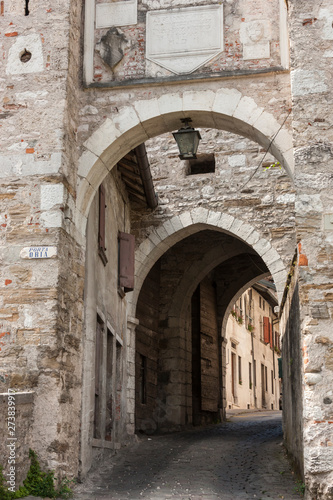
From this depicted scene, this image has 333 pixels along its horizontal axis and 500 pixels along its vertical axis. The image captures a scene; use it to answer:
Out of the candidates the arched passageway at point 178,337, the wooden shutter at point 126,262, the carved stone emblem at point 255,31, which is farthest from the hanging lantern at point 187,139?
the arched passageway at point 178,337

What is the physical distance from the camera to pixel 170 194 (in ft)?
38.0

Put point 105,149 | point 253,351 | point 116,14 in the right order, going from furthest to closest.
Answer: point 253,351, point 116,14, point 105,149

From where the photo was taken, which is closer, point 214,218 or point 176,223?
point 214,218

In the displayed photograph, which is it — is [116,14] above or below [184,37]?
above

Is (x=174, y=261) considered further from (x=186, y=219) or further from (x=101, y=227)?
→ (x=101, y=227)

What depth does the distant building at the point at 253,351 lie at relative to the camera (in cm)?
2189

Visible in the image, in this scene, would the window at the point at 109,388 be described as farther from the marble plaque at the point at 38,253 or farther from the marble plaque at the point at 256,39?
the marble plaque at the point at 256,39

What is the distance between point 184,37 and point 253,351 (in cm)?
1930

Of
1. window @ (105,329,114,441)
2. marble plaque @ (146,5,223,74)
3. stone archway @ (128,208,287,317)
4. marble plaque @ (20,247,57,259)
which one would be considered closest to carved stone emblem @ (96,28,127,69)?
marble plaque @ (146,5,223,74)

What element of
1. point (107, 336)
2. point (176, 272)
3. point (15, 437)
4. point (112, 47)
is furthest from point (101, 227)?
point (176, 272)

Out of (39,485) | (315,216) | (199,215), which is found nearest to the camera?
(39,485)

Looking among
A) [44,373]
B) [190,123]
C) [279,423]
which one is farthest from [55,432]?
[279,423]

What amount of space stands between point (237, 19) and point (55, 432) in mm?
4265

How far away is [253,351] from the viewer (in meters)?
25.3
